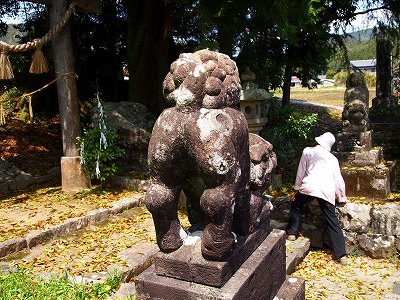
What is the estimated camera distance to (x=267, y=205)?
10.7 feet

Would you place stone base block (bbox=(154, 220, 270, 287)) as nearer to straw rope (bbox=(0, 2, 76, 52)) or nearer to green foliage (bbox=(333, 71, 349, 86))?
straw rope (bbox=(0, 2, 76, 52))

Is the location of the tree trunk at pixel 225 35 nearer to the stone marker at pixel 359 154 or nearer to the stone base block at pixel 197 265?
the stone marker at pixel 359 154

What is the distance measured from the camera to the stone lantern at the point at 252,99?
7.03 metres

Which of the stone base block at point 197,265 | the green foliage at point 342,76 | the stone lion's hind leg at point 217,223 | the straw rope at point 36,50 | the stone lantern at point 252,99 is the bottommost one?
the stone base block at point 197,265

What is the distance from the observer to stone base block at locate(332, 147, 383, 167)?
23.2ft

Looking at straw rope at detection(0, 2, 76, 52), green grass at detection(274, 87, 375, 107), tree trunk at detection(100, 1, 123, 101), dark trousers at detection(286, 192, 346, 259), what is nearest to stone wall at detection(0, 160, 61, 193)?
straw rope at detection(0, 2, 76, 52)

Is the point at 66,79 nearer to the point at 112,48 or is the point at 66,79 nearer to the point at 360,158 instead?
the point at 360,158

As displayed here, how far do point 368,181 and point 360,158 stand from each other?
0.51 meters

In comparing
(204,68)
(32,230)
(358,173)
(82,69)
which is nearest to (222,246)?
(204,68)

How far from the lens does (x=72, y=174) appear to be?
306 inches

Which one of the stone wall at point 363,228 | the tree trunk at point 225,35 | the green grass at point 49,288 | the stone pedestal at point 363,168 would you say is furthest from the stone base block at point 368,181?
the green grass at point 49,288

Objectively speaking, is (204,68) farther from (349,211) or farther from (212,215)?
(349,211)

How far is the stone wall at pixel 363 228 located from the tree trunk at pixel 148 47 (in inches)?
222

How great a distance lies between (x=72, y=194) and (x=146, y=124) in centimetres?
229
